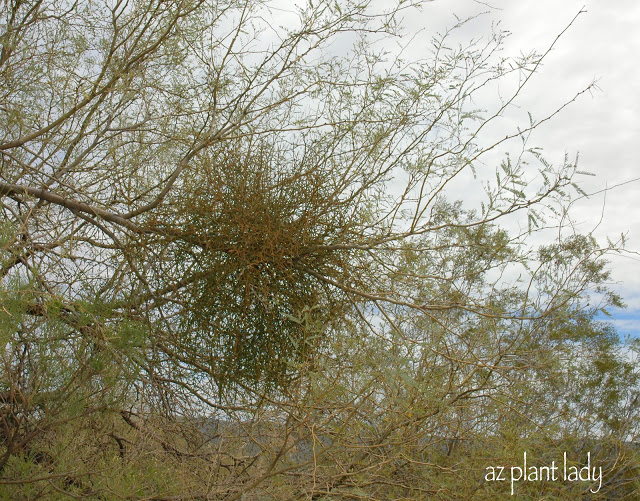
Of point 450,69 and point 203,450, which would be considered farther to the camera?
point 203,450

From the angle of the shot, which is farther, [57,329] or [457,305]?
[57,329]

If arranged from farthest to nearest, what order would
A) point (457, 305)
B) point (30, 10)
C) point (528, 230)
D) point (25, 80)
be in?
Result: point (25, 80)
point (30, 10)
point (528, 230)
point (457, 305)

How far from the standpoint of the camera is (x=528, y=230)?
1461 millimetres

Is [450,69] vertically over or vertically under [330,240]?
over

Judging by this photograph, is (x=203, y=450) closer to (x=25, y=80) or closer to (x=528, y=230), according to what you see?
(x=528, y=230)

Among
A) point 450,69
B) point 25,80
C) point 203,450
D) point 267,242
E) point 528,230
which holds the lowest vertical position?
point 203,450

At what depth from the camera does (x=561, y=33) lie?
137 cm

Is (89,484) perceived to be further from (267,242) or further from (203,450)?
(267,242)

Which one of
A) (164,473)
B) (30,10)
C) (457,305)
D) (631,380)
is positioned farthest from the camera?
(631,380)

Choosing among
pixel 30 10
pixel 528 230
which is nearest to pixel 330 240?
pixel 528 230

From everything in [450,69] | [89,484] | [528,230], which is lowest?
[89,484]

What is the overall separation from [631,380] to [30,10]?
4771 millimetres

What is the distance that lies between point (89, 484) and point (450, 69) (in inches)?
57.2

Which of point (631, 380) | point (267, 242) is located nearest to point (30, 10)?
point (267, 242)
